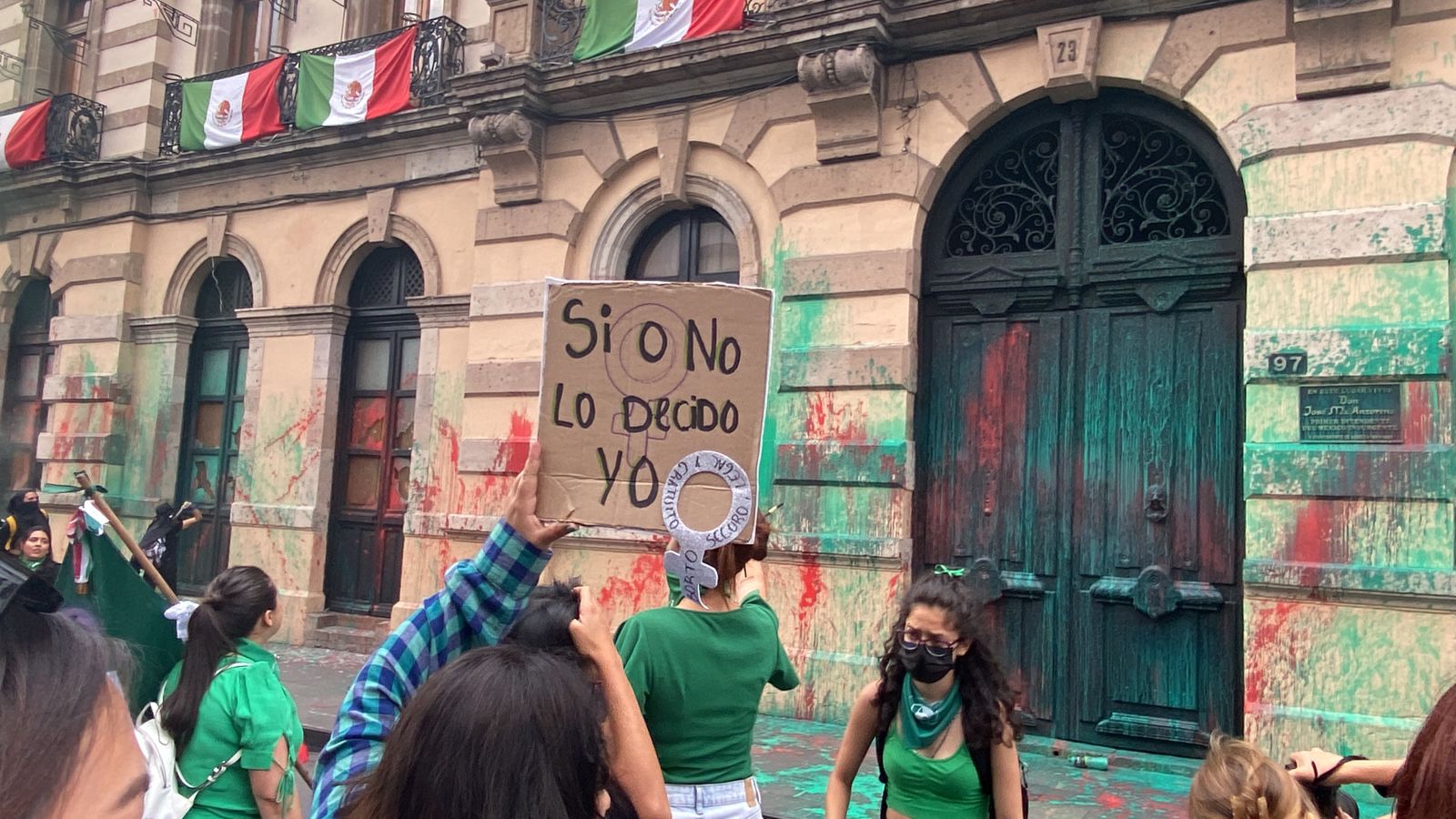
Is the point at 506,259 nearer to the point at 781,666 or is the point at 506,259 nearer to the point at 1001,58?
the point at 1001,58

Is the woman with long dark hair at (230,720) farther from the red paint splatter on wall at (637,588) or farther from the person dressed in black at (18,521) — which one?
the red paint splatter on wall at (637,588)

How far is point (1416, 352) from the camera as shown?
265 inches

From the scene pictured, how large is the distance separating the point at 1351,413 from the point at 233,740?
6.72 metres

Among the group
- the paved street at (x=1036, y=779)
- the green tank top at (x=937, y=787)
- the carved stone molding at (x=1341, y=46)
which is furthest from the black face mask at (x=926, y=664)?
the carved stone molding at (x=1341, y=46)

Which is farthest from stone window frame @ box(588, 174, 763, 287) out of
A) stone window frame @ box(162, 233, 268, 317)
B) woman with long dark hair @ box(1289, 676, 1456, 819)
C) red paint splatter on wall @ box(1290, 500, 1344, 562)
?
woman with long dark hair @ box(1289, 676, 1456, 819)

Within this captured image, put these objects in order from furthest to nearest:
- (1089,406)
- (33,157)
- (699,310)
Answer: (33,157) < (1089,406) < (699,310)

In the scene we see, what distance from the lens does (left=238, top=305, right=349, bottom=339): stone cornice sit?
12.5 m

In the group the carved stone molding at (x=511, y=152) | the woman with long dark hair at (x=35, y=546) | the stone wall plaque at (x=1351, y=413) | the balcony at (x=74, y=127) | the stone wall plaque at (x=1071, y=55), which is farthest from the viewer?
the balcony at (x=74, y=127)

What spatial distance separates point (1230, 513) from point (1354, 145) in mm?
2606

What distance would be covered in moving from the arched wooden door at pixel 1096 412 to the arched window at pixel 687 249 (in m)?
2.04

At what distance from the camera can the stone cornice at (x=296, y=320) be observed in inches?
493

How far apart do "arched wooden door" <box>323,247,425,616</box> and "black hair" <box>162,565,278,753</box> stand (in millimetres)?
8728

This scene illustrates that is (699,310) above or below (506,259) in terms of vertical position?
below

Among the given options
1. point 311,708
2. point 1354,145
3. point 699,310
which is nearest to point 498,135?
point 311,708
